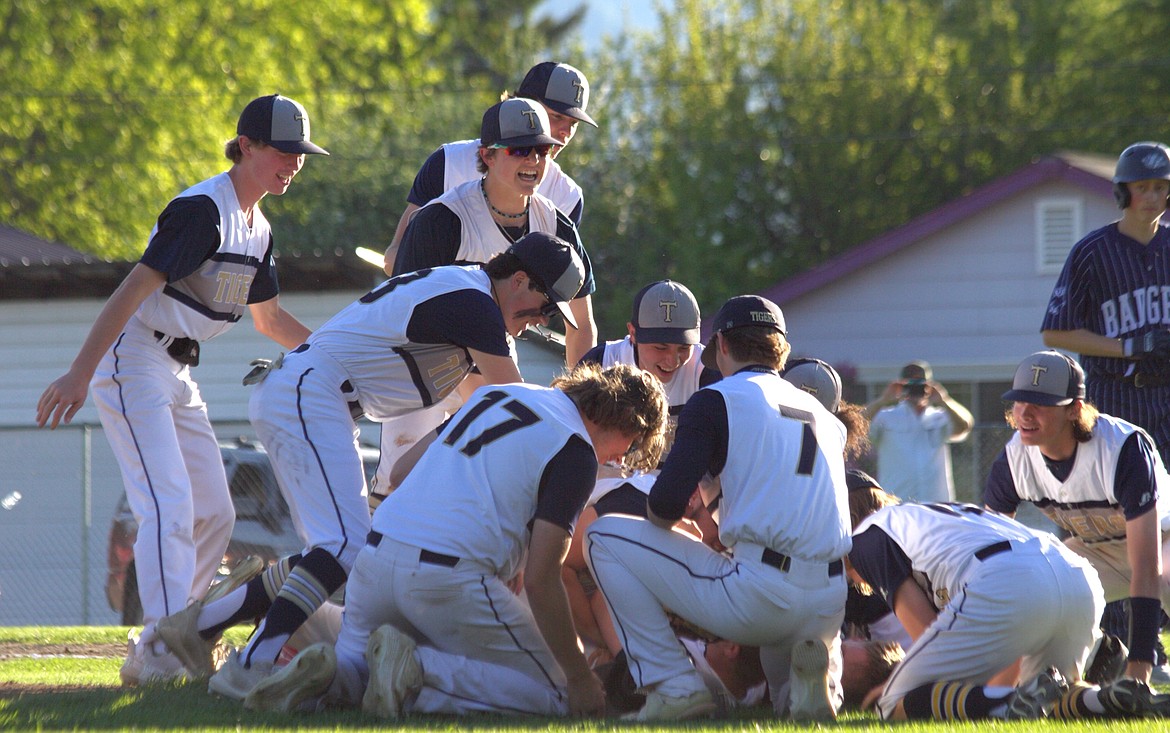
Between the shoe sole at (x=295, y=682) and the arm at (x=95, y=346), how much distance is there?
4.30 ft

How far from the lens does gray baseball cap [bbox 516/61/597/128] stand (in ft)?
22.5

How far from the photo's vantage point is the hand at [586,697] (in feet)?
16.1

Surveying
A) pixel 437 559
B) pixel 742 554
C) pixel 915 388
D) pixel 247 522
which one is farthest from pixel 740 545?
pixel 247 522

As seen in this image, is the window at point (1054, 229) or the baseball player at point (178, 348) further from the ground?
the baseball player at point (178, 348)

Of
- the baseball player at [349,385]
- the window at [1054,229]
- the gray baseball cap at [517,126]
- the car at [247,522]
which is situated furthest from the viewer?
the window at [1054,229]

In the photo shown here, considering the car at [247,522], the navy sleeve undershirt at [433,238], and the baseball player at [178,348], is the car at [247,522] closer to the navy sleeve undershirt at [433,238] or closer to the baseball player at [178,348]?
the navy sleeve undershirt at [433,238]

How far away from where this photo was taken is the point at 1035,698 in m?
4.64

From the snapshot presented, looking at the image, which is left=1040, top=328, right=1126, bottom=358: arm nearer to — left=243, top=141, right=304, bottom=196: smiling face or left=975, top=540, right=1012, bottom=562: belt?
left=975, top=540, right=1012, bottom=562: belt

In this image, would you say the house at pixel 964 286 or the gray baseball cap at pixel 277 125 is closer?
the gray baseball cap at pixel 277 125

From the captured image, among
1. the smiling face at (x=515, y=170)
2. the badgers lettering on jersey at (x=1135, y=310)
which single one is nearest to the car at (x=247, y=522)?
the smiling face at (x=515, y=170)

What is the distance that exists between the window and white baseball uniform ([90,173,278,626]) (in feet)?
48.1

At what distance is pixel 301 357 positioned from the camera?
5.44 meters

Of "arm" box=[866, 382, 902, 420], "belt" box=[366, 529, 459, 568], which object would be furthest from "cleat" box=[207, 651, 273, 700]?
"arm" box=[866, 382, 902, 420]

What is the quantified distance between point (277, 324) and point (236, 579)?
129cm
